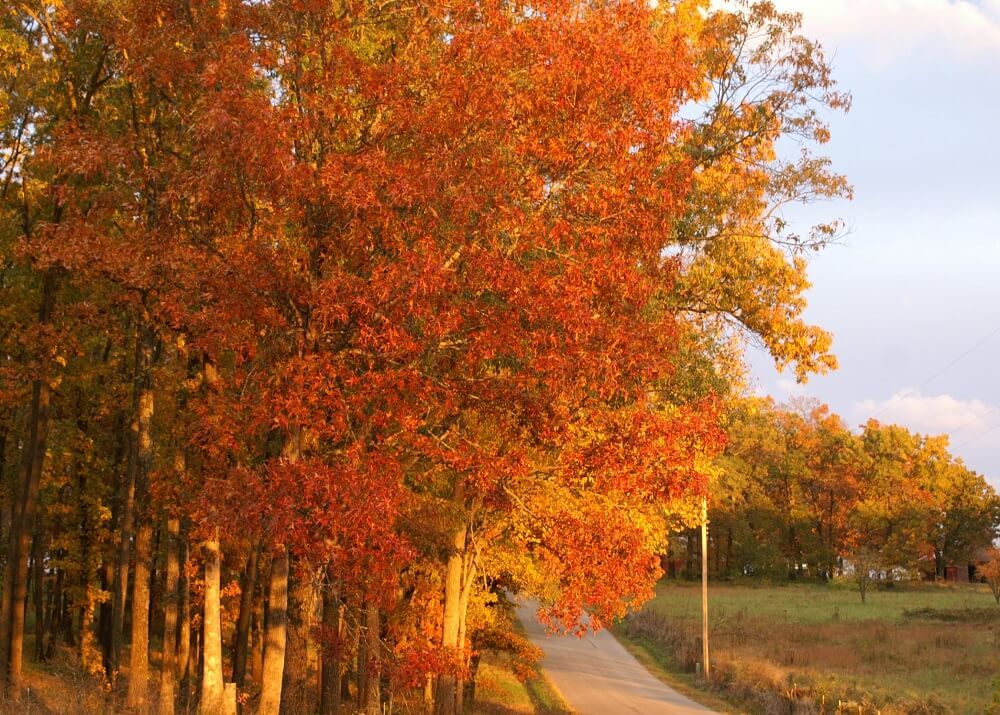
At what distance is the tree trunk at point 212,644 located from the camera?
1730 centimetres

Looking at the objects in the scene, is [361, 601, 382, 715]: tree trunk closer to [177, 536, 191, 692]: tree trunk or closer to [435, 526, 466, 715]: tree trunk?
[435, 526, 466, 715]: tree trunk

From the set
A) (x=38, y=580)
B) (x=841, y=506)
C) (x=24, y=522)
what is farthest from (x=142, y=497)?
(x=841, y=506)

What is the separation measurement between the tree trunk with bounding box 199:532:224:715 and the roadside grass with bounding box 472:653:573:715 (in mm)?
12629

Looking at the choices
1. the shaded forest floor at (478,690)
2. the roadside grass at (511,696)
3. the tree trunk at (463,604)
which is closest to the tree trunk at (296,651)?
the shaded forest floor at (478,690)

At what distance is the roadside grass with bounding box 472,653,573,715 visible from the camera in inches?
1235

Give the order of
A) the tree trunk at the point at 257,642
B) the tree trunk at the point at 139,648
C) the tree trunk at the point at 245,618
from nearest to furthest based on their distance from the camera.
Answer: the tree trunk at the point at 139,648, the tree trunk at the point at 245,618, the tree trunk at the point at 257,642

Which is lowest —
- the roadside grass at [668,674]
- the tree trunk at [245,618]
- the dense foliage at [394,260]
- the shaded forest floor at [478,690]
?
the roadside grass at [668,674]

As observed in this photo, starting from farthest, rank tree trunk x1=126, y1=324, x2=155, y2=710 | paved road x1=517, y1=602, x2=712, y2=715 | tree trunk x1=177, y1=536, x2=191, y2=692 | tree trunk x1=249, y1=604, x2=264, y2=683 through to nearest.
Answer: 1. tree trunk x1=249, y1=604, x2=264, y2=683
2. paved road x1=517, y1=602, x2=712, y2=715
3. tree trunk x1=177, y1=536, x2=191, y2=692
4. tree trunk x1=126, y1=324, x2=155, y2=710

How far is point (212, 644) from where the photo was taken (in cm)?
1803

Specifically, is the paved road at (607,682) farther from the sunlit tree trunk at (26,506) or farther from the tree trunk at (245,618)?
the sunlit tree trunk at (26,506)

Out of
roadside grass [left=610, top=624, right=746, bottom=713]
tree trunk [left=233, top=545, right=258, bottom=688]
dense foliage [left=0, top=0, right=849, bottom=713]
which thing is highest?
dense foliage [left=0, top=0, right=849, bottom=713]

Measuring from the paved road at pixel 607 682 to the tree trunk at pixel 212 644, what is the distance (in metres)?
14.0

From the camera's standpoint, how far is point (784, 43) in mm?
21391

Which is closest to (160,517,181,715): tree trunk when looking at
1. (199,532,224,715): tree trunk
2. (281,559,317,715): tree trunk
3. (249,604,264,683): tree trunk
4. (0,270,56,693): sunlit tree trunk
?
(199,532,224,715): tree trunk
